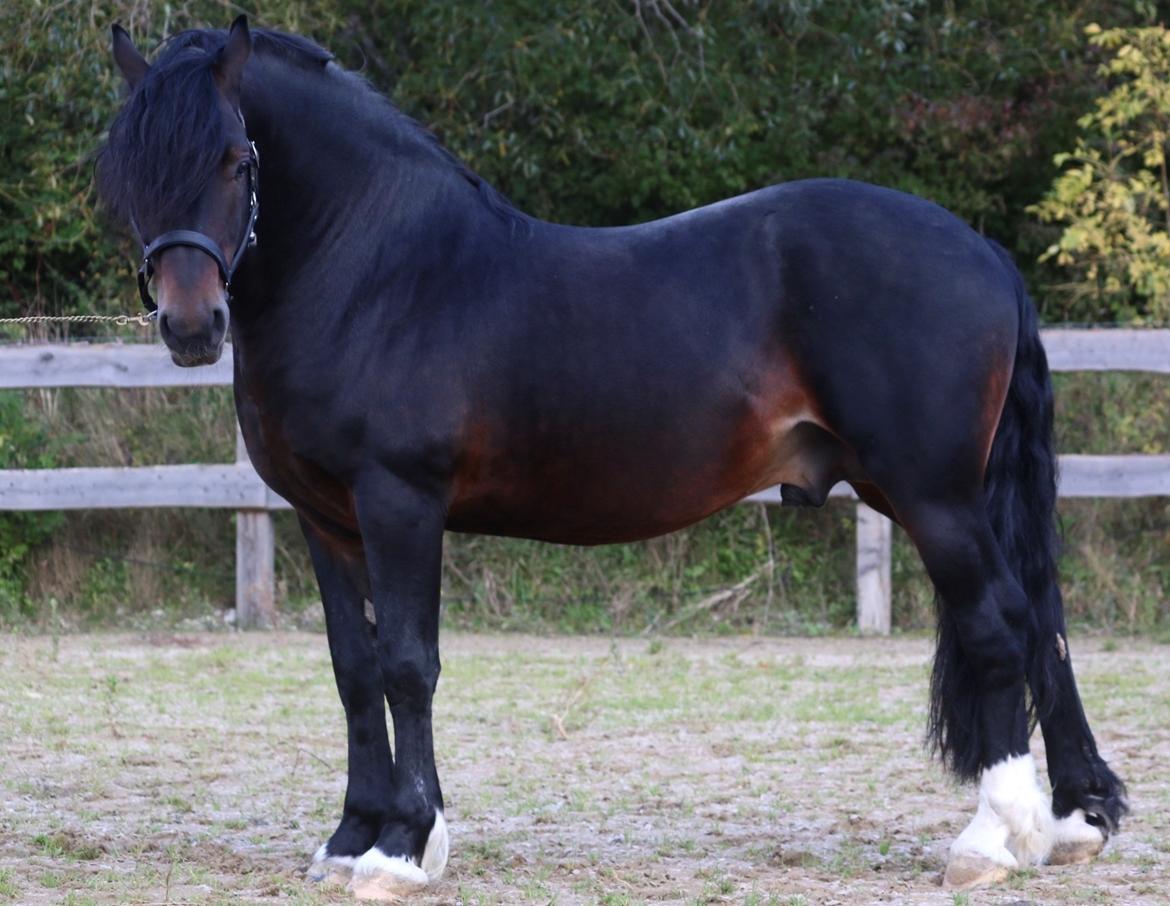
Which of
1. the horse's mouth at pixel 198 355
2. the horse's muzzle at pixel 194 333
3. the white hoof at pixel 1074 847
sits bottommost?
the white hoof at pixel 1074 847

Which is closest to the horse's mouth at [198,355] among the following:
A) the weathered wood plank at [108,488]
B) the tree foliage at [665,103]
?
the weathered wood plank at [108,488]

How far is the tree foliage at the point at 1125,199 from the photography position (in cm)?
1162

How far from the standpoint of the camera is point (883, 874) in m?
4.14

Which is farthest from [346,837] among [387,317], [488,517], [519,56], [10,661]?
[519,56]

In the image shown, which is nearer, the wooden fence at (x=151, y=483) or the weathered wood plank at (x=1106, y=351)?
the weathered wood plank at (x=1106, y=351)

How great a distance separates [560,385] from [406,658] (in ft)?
2.75

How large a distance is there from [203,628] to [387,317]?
18.1 ft

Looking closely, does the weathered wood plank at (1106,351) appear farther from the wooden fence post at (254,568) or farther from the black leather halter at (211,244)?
the black leather halter at (211,244)

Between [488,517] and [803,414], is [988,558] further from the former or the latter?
[488,517]

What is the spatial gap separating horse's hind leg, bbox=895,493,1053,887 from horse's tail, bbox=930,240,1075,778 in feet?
0.32

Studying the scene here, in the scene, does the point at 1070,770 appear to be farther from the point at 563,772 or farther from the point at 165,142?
the point at 165,142

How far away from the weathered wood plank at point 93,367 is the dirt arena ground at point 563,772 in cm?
156

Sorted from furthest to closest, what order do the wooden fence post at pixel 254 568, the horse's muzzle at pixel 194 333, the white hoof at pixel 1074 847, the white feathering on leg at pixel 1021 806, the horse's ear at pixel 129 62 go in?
the wooden fence post at pixel 254 568 → the white hoof at pixel 1074 847 → the white feathering on leg at pixel 1021 806 → the horse's ear at pixel 129 62 → the horse's muzzle at pixel 194 333

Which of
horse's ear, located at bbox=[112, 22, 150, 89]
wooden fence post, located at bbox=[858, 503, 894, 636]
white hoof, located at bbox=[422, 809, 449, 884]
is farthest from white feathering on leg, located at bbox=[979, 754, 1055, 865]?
wooden fence post, located at bbox=[858, 503, 894, 636]
